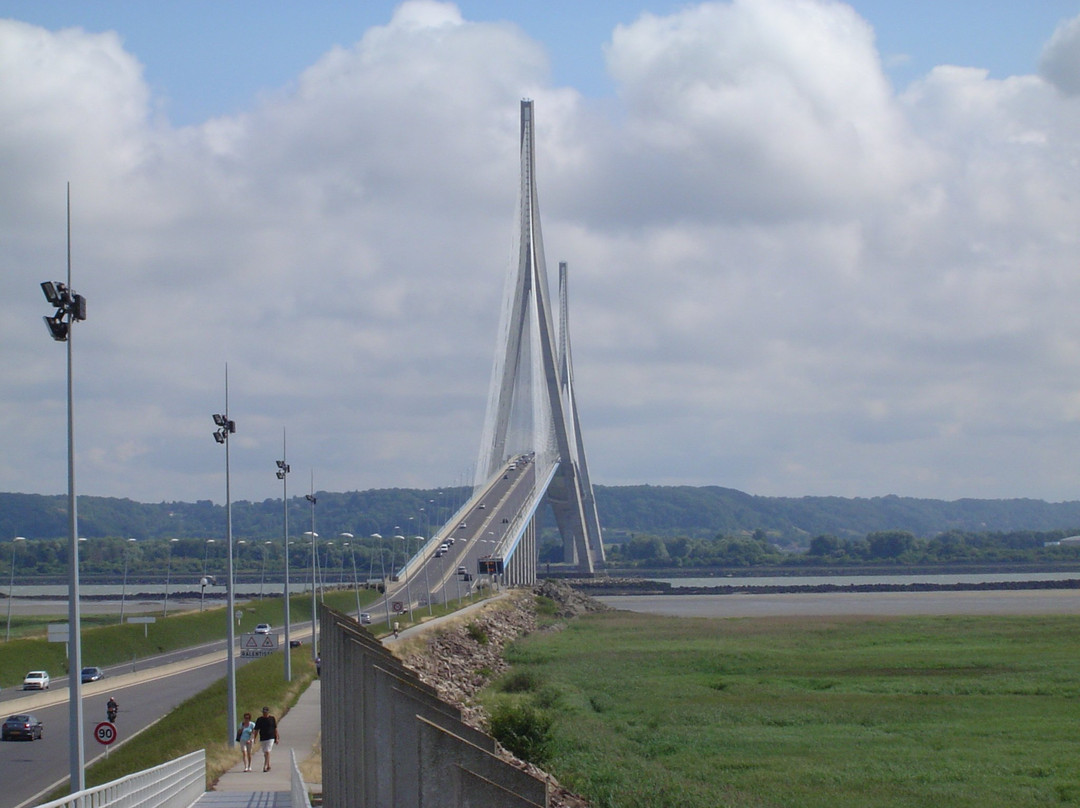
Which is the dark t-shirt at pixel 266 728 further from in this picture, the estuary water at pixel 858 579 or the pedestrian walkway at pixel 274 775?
the estuary water at pixel 858 579

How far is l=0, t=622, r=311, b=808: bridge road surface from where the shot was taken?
22.6 metres

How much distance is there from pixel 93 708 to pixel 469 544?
4797 centimetres

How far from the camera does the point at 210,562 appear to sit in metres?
153

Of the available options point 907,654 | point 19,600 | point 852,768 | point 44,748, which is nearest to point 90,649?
point 44,748

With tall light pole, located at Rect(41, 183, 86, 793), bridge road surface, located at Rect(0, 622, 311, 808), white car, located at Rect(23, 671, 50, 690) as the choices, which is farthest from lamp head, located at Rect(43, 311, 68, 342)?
white car, located at Rect(23, 671, 50, 690)

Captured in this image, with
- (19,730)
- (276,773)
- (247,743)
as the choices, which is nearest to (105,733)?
(247,743)

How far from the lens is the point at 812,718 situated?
26984 mm

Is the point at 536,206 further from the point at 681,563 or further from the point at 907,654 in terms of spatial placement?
the point at 681,563

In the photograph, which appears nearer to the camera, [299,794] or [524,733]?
[299,794]

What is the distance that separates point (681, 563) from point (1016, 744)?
144 m

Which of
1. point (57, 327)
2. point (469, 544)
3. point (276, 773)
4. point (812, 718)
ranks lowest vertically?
point (812, 718)

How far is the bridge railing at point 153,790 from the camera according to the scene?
992cm

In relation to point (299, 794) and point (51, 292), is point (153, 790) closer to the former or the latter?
point (299, 794)

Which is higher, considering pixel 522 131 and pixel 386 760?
pixel 522 131
